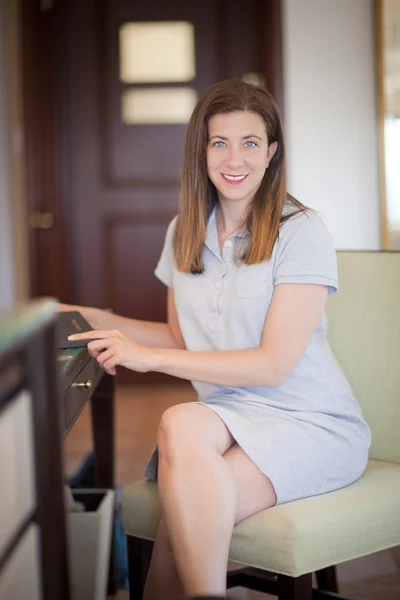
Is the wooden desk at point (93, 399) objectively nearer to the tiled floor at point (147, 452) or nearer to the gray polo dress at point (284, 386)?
the gray polo dress at point (284, 386)

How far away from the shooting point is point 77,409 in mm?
1543

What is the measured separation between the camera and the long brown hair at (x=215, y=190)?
5.74 ft

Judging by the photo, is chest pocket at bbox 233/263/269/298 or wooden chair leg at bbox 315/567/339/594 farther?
wooden chair leg at bbox 315/567/339/594

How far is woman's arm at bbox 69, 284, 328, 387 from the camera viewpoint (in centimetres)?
156

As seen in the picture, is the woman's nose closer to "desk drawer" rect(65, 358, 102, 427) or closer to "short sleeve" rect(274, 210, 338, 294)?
"short sleeve" rect(274, 210, 338, 294)

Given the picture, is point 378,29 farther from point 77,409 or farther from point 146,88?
point 77,409

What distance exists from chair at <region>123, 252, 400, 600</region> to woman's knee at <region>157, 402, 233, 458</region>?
147 millimetres

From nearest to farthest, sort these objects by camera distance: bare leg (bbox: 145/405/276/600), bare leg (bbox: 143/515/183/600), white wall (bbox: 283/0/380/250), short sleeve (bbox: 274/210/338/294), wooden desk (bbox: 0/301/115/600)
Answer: wooden desk (bbox: 0/301/115/600)
bare leg (bbox: 145/405/276/600)
bare leg (bbox: 143/515/183/600)
short sleeve (bbox: 274/210/338/294)
white wall (bbox: 283/0/380/250)

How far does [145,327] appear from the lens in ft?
6.47

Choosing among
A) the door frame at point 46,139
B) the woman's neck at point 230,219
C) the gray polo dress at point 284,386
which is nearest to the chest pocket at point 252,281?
the gray polo dress at point 284,386

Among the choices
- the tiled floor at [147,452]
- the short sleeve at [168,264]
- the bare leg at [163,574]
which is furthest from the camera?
the tiled floor at [147,452]

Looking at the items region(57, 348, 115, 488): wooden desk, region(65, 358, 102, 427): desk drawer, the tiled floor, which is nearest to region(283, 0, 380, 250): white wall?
the tiled floor

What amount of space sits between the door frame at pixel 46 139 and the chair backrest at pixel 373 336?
2963 millimetres

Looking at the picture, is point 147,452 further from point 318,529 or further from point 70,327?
point 318,529
